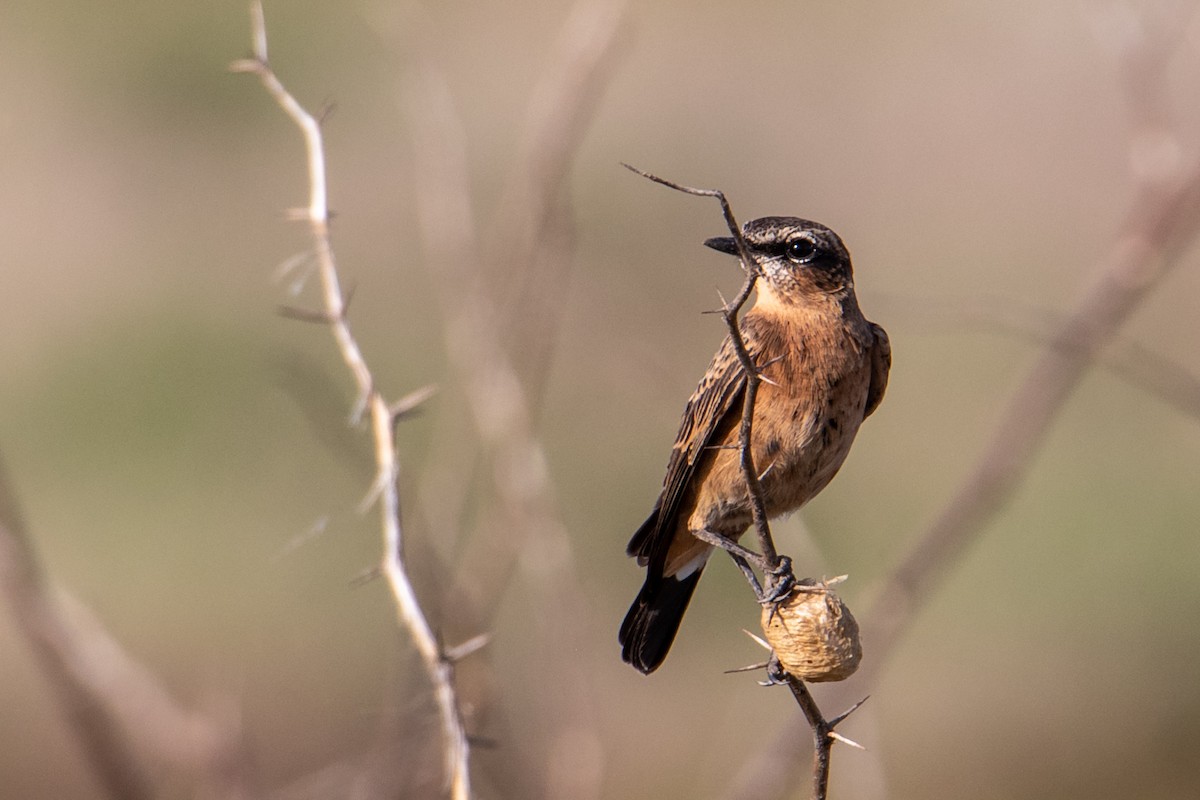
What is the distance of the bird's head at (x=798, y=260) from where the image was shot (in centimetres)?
447

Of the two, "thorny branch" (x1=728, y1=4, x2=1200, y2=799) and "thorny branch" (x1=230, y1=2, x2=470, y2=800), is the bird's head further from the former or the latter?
"thorny branch" (x1=230, y1=2, x2=470, y2=800)

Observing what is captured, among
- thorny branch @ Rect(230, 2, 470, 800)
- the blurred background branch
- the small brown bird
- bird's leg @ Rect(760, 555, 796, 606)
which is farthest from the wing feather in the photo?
the blurred background branch

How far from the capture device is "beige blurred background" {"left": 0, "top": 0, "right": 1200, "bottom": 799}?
10000mm

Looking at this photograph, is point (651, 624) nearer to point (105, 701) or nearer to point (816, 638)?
point (816, 638)

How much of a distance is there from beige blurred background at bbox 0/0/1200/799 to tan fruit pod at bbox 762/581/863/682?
7.59 feet

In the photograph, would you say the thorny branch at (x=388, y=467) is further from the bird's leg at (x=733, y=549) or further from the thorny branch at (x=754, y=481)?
the bird's leg at (x=733, y=549)

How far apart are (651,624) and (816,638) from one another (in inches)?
56.8

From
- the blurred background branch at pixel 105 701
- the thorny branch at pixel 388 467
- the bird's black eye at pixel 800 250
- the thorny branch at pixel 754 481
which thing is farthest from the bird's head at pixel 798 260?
the blurred background branch at pixel 105 701

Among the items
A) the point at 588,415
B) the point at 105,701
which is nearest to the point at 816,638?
the point at 105,701

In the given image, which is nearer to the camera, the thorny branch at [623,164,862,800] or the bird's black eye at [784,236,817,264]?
the thorny branch at [623,164,862,800]

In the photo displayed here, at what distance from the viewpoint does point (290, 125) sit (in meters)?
16.5

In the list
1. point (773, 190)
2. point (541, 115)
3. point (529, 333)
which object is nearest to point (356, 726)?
point (529, 333)

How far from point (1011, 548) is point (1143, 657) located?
1313 millimetres

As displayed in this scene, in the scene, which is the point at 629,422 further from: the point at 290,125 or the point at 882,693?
the point at 290,125
